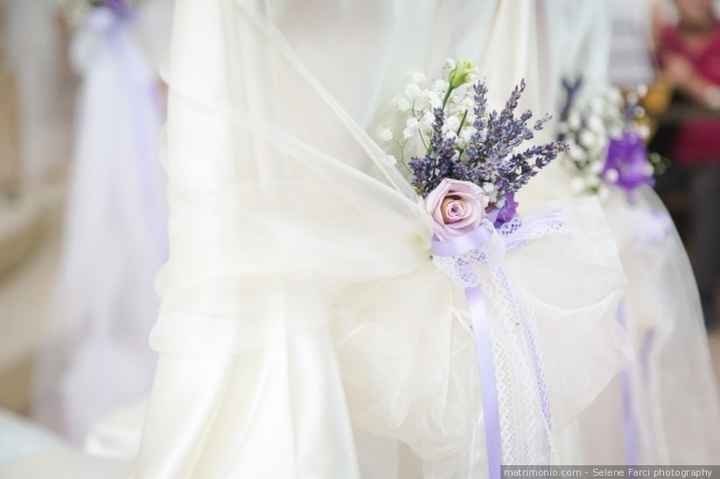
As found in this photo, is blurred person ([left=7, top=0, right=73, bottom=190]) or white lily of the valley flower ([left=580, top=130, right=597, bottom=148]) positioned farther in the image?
blurred person ([left=7, top=0, right=73, bottom=190])

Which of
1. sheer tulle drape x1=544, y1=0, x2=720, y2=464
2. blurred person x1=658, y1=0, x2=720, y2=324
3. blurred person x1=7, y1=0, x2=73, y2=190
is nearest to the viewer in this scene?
sheer tulle drape x1=544, y1=0, x2=720, y2=464

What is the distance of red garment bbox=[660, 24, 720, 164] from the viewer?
2.53m

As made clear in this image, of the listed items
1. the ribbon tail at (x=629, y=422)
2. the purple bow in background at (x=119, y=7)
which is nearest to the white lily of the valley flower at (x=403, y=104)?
the ribbon tail at (x=629, y=422)

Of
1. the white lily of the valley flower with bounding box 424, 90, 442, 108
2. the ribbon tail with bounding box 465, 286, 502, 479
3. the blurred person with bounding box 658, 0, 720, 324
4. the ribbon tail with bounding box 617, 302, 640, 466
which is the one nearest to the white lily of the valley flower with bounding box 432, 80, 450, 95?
the white lily of the valley flower with bounding box 424, 90, 442, 108

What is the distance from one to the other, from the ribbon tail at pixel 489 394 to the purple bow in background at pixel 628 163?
54 centimetres

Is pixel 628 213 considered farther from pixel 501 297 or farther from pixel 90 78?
pixel 90 78

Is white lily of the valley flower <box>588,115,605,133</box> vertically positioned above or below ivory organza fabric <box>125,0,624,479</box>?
above

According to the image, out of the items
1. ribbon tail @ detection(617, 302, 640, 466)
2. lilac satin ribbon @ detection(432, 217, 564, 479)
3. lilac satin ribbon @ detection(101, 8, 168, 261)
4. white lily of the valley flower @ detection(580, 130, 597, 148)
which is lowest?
ribbon tail @ detection(617, 302, 640, 466)

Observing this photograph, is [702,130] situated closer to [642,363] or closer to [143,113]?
[642,363]

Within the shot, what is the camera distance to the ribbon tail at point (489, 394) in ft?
2.67

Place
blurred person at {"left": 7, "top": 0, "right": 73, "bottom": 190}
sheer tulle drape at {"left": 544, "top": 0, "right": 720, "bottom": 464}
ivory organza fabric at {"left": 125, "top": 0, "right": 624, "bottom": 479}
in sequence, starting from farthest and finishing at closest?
blurred person at {"left": 7, "top": 0, "right": 73, "bottom": 190}, sheer tulle drape at {"left": 544, "top": 0, "right": 720, "bottom": 464}, ivory organza fabric at {"left": 125, "top": 0, "right": 624, "bottom": 479}

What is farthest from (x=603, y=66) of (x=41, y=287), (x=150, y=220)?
(x=41, y=287)

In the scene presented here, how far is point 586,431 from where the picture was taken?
1.10m

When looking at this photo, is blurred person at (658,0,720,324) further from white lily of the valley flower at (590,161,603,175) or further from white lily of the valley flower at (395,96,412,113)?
white lily of the valley flower at (395,96,412,113)
